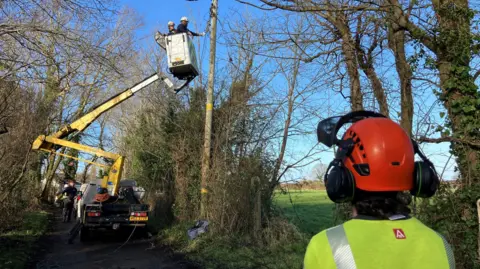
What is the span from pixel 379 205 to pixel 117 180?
1449cm

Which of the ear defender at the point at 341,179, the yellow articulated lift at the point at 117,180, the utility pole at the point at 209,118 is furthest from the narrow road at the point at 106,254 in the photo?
the ear defender at the point at 341,179

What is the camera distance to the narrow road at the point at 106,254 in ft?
29.9

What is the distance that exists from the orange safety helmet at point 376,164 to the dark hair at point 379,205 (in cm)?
3

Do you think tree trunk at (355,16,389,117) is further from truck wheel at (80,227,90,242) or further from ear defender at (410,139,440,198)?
truck wheel at (80,227,90,242)

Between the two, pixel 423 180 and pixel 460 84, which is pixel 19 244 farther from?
pixel 423 180

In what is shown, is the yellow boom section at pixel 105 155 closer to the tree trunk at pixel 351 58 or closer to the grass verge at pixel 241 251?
the grass verge at pixel 241 251

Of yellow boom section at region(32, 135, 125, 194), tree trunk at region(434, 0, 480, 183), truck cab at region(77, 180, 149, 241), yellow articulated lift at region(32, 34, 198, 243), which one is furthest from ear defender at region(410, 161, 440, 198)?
yellow boom section at region(32, 135, 125, 194)

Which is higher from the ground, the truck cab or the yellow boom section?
the yellow boom section

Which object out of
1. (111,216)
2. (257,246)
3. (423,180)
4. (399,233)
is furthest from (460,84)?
(111,216)

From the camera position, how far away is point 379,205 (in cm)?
169

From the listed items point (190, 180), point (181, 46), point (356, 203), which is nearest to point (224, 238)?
point (190, 180)

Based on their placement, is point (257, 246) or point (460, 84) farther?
point (257, 246)

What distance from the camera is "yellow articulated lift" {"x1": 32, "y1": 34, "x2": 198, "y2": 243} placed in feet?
39.1

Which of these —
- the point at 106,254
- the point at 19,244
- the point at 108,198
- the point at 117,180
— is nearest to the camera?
the point at 106,254
